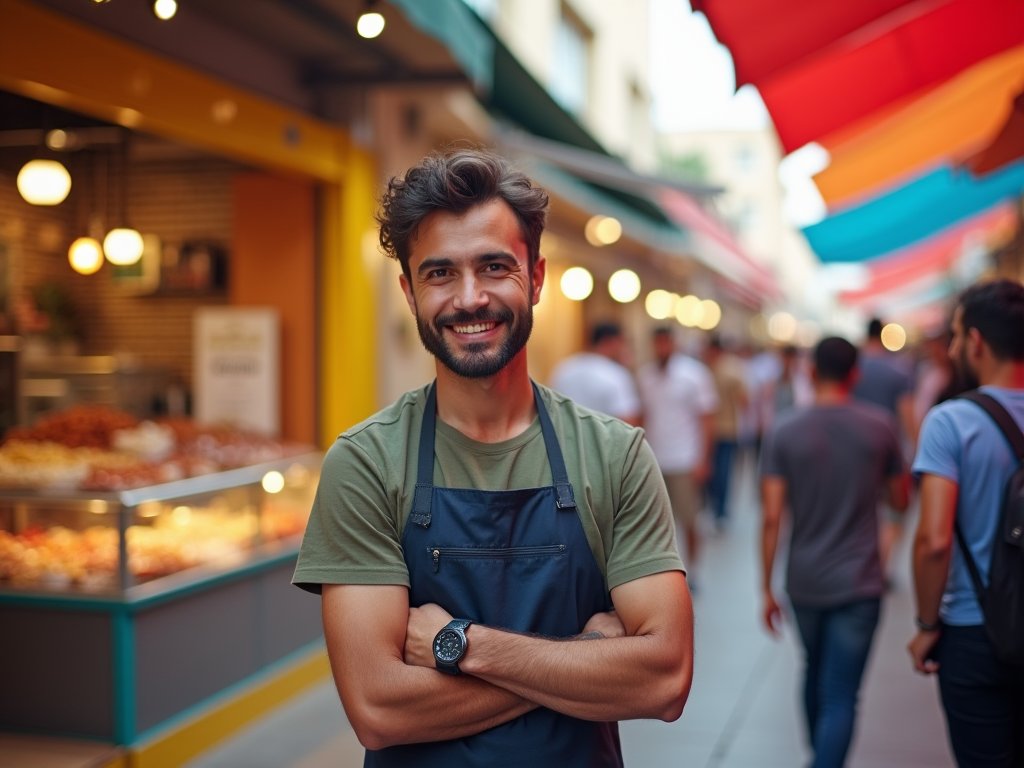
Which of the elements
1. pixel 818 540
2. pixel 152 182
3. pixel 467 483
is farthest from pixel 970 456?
pixel 152 182

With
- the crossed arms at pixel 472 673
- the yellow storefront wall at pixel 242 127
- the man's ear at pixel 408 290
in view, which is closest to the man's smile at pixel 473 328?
the man's ear at pixel 408 290

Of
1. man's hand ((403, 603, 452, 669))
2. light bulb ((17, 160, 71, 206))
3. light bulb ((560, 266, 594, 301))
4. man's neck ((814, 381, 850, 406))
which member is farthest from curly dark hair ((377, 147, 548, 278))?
light bulb ((560, 266, 594, 301))

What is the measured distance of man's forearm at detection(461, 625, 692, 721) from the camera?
211 cm

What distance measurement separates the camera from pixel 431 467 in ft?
7.41

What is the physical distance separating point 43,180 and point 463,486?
5153mm

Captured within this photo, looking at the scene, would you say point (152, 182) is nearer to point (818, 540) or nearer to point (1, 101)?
point (1, 101)

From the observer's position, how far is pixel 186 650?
5.32 m

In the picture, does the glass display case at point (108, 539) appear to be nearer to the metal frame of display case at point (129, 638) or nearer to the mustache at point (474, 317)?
the metal frame of display case at point (129, 638)

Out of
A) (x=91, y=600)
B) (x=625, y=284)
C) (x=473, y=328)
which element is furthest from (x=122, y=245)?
(x=625, y=284)

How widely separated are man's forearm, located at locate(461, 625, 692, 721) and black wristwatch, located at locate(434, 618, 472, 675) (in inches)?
0.6

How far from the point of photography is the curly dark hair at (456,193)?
7.39 feet

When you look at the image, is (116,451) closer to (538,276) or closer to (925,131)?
(538,276)

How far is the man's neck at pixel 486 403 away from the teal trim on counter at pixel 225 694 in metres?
3.30

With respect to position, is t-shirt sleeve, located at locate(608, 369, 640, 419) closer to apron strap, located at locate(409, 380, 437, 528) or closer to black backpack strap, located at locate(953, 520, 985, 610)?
black backpack strap, located at locate(953, 520, 985, 610)
